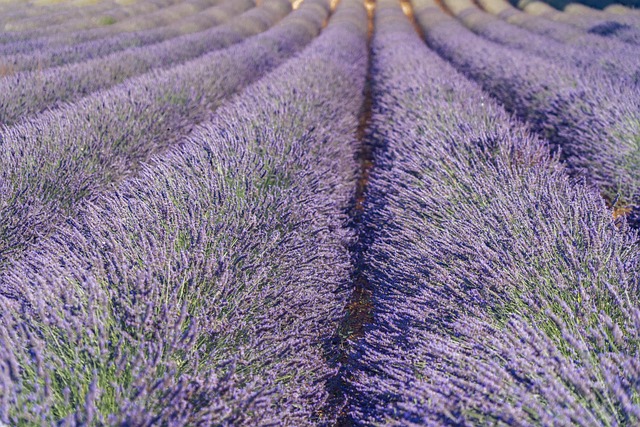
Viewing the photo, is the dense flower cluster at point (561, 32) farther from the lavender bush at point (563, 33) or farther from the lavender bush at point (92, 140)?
the lavender bush at point (92, 140)

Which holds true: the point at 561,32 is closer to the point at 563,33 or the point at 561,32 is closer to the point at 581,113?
the point at 563,33

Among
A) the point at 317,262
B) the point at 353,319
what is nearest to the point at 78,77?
the point at 317,262

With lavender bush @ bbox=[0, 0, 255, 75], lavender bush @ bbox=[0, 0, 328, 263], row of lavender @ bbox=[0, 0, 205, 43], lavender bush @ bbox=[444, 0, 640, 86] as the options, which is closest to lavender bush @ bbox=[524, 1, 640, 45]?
lavender bush @ bbox=[444, 0, 640, 86]

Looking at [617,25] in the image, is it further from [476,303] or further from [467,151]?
[476,303]

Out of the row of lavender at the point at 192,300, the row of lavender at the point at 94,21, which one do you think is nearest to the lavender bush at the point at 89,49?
the row of lavender at the point at 94,21

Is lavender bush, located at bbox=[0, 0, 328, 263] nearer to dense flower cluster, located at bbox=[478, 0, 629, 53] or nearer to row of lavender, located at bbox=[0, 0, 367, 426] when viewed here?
row of lavender, located at bbox=[0, 0, 367, 426]

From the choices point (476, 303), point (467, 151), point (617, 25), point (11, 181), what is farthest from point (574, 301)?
point (617, 25)
